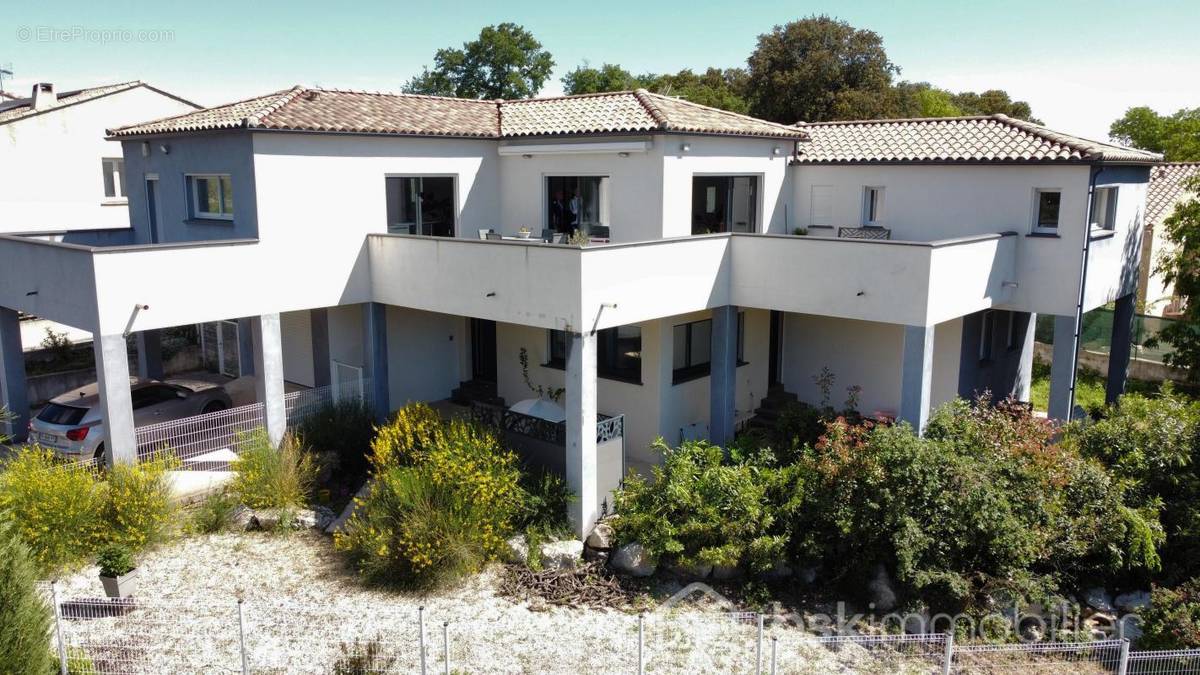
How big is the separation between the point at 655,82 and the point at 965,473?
5754 centimetres

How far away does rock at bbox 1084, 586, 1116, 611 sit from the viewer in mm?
14508

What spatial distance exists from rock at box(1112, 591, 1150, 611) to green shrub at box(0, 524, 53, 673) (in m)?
15.5

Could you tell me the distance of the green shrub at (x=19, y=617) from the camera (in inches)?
389

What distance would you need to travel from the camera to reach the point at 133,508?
49.3 ft

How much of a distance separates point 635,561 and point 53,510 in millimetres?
9426

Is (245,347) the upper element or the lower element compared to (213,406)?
upper

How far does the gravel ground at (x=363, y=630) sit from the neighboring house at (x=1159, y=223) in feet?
79.0

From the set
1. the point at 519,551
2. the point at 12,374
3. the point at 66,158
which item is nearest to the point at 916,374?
the point at 519,551

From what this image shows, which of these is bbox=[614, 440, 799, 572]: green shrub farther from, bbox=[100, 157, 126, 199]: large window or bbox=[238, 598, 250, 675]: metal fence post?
bbox=[100, 157, 126, 199]: large window

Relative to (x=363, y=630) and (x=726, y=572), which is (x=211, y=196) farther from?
(x=726, y=572)

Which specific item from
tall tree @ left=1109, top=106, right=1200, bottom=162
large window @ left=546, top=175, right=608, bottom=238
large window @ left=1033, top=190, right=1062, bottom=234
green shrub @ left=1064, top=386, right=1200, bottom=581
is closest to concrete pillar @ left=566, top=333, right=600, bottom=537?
large window @ left=546, top=175, right=608, bottom=238

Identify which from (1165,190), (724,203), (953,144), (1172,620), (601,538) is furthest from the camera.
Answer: (1165,190)

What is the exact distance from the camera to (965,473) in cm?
1388

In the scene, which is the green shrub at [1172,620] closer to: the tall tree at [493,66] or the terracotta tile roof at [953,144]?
the terracotta tile roof at [953,144]
